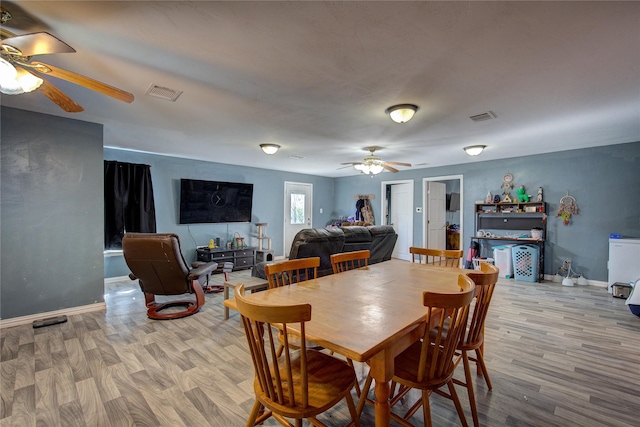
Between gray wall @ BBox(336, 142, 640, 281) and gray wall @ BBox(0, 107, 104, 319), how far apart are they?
23.0 feet

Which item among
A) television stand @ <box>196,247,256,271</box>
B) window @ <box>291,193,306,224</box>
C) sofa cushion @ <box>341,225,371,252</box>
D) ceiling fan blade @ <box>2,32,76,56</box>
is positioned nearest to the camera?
ceiling fan blade @ <box>2,32,76,56</box>

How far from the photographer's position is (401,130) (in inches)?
148

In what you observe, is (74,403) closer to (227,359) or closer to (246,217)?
(227,359)

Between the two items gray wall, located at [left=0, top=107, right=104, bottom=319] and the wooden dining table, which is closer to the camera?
the wooden dining table

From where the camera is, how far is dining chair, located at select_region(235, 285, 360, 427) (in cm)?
110

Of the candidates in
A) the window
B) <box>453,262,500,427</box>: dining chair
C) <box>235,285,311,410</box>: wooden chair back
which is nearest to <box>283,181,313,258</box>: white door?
the window

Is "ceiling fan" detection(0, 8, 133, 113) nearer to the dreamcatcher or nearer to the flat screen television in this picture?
the flat screen television

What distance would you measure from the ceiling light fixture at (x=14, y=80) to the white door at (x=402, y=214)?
6886 millimetres

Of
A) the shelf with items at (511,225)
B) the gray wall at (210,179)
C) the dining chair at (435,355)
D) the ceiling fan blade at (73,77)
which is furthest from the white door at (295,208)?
the dining chair at (435,355)

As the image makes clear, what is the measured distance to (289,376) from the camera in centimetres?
115

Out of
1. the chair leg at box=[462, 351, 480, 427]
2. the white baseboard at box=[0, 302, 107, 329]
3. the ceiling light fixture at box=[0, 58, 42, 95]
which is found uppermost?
the ceiling light fixture at box=[0, 58, 42, 95]

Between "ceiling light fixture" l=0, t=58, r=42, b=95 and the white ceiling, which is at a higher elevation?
the white ceiling

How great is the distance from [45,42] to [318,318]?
202 cm

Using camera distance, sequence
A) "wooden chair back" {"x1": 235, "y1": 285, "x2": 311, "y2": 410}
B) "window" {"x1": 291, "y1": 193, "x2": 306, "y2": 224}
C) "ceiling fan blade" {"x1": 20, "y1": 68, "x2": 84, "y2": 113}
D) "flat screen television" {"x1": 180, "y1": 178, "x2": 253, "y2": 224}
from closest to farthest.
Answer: "wooden chair back" {"x1": 235, "y1": 285, "x2": 311, "y2": 410} → "ceiling fan blade" {"x1": 20, "y1": 68, "x2": 84, "y2": 113} → "flat screen television" {"x1": 180, "y1": 178, "x2": 253, "y2": 224} → "window" {"x1": 291, "y1": 193, "x2": 306, "y2": 224}
